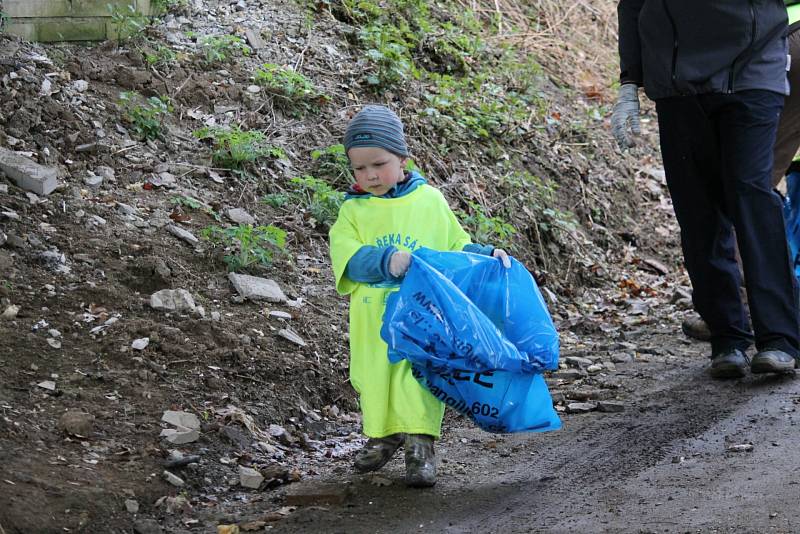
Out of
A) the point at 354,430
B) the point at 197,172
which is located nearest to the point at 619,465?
the point at 354,430

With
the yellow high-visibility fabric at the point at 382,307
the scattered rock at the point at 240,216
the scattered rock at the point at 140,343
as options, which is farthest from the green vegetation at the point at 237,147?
the yellow high-visibility fabric at the point at 382,307

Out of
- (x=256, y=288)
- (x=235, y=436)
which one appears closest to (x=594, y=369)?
(x=256, y=288)

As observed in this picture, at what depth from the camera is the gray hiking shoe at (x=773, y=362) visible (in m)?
5.23

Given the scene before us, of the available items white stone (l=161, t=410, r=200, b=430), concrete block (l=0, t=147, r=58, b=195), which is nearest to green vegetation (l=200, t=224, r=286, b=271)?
concrete block (l=0, t=147, r=58, b=195)

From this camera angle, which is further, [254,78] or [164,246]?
[254,78]

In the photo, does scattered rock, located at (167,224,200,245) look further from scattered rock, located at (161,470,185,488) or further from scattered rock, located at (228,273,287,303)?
scattered rock, located at (161,470,185,488)

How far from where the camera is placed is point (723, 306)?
565 cm

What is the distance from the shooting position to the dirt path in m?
3.66

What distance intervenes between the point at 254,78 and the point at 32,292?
2960mm

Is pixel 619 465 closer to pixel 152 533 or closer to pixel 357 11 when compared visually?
pixel 152 533

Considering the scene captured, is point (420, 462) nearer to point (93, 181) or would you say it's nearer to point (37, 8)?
point (93, 181)

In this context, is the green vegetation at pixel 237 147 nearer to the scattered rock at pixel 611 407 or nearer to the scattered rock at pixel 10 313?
the scattered rock at pixel 10 313

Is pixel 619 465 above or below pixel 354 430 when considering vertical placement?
above

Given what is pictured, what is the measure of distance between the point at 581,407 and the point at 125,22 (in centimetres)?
411
